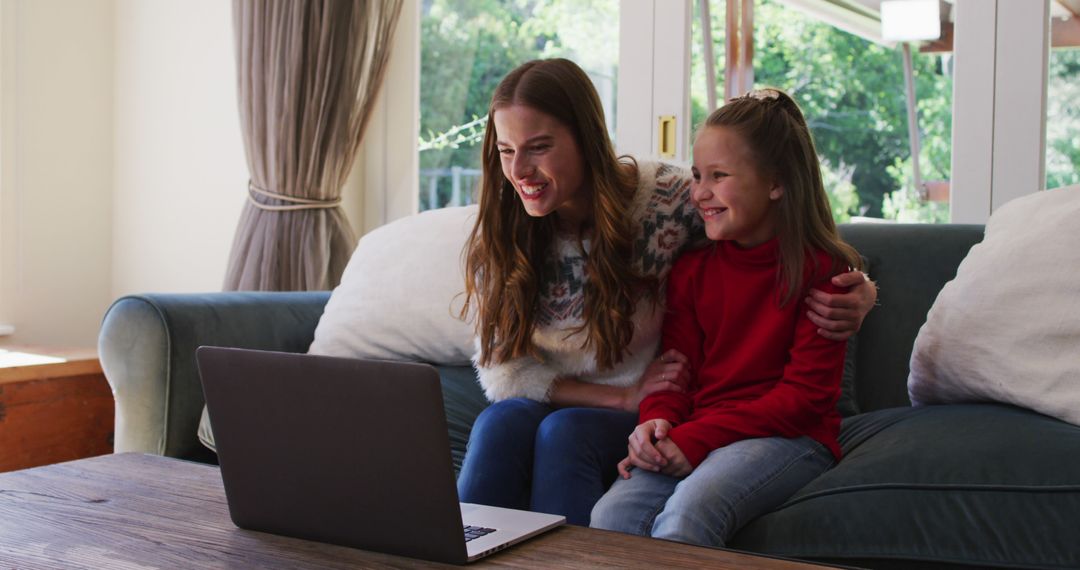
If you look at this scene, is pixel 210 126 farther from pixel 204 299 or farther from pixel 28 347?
pixel 204 299

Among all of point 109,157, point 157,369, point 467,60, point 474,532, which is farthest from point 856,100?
point 109,157

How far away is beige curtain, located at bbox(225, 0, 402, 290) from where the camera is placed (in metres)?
2.89

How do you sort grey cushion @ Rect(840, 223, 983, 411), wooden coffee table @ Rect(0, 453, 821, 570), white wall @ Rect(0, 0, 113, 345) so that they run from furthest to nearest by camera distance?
1. white wall @ Rect(0, 0, 113, 345)
2. grey cushion @ Rect(840, 223, 983, 411)
3. wooden coffee table @ Rect(0, 453, 821, 570)

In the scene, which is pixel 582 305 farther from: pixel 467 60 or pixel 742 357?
pixel 467 60

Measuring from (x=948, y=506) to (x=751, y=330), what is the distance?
395 mm

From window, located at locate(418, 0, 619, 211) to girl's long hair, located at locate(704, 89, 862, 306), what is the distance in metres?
1.41

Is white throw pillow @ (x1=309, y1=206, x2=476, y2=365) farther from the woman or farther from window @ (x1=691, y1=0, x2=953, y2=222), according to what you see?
window @ (x1=691, y1=0, x2=953, y2=222)

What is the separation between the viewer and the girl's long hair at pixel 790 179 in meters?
1.52

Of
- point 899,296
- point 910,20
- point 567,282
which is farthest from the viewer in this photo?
point 910,20

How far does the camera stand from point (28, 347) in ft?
9.55

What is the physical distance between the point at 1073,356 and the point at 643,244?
67cm

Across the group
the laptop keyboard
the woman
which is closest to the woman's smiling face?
the woman

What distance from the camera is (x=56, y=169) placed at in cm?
322

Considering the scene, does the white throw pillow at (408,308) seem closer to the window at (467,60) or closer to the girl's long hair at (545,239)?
the girl's long hair at (545,239)
